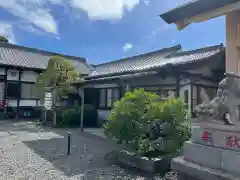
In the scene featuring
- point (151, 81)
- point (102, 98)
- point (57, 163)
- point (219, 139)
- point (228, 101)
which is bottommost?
point (57, 163)

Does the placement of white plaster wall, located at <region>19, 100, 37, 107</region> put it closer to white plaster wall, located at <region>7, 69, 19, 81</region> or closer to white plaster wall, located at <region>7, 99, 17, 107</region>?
white plaster wall, located at <region>7, 99, 17, 107</region>

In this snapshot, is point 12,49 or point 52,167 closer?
point 52,167

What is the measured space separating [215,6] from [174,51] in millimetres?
13295

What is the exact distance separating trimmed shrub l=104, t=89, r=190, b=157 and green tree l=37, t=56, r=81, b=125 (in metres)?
9.97

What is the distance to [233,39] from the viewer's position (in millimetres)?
5230

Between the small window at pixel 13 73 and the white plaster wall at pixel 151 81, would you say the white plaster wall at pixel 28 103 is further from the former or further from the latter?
the white plaster wall at pixel 151 81

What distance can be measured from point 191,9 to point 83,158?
16.9 ft

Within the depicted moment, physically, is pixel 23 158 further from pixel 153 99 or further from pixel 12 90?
pixel 12 90

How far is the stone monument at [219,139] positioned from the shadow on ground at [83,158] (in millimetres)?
1821

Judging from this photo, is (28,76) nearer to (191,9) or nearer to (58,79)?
(58,79)

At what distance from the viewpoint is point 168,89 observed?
36.5ft

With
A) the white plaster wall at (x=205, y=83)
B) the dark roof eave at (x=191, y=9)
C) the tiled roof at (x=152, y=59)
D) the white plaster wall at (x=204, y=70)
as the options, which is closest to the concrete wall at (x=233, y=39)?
the dark roof eave at (x=191, y=9)

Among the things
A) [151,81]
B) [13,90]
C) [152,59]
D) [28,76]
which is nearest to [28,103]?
[13,90]

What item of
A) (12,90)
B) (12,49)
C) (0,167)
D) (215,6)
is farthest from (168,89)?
(12,49)
